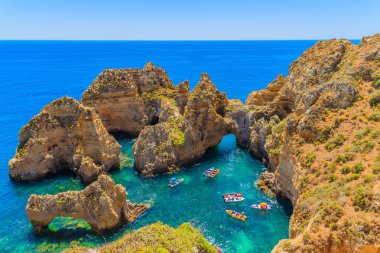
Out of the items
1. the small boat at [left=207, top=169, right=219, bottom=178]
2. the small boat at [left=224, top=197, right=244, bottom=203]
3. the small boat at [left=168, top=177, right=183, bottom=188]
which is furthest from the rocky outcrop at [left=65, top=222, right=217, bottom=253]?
the small boat at [left=207, top=169, right=219, bottom=178]

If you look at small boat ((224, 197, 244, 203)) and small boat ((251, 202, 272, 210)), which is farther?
small boat ((224, 197, 244, 203))

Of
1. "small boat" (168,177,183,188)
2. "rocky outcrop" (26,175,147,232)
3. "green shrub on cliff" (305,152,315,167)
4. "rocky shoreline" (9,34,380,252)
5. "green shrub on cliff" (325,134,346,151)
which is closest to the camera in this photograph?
"rocky shoreline" (9,34,380,252)

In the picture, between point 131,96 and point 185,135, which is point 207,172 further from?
point 131,96

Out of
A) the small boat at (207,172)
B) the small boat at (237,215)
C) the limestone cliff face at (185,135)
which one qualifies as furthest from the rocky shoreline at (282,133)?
Result: the small boat at (237,215)

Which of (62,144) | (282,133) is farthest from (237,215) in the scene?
(62,144)

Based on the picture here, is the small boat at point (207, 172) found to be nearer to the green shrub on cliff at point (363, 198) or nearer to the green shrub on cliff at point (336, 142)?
the green shrub on cliff at point (336, 142)

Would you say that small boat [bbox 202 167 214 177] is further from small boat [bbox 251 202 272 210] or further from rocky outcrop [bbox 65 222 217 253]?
rocky outcrop [bbox 65 222 217 253]

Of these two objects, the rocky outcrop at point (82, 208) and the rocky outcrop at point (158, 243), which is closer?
the rocky outcrop at point (158, 243)

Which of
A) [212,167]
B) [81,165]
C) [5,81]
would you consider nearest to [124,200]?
[81,165]
